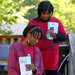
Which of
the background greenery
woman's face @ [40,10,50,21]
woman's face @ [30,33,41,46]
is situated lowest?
woman's face @ [30,33,41,46]

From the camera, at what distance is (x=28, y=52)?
85.5 inches

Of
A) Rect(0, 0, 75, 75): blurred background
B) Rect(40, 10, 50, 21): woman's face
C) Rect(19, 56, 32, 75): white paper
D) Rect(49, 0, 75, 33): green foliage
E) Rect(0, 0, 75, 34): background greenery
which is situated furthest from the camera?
Rect(49, 0, 75, 33): green foliage

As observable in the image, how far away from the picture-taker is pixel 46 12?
2615mm

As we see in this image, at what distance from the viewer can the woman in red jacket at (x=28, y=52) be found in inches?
81.0

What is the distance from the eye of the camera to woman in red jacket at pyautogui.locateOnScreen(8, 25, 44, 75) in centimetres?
206

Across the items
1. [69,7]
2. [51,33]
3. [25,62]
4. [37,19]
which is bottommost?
[25,62]

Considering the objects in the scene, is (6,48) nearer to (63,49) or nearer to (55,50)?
(63,49)

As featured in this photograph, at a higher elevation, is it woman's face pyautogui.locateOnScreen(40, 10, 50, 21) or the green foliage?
the green foliage

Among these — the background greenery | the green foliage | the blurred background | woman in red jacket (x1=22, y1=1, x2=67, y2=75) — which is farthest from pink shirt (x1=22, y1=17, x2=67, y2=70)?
the green foliage

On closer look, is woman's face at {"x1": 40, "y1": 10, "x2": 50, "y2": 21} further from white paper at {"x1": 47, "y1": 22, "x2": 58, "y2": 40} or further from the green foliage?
the green foliage

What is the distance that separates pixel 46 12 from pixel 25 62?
0.90 m

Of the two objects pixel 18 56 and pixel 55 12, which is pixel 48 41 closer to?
pixel 18 56

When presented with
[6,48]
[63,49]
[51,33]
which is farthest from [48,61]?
[6,48]

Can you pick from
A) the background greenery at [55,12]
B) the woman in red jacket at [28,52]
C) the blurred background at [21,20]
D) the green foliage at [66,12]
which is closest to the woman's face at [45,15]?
the woman in red jacket at [28,52]
